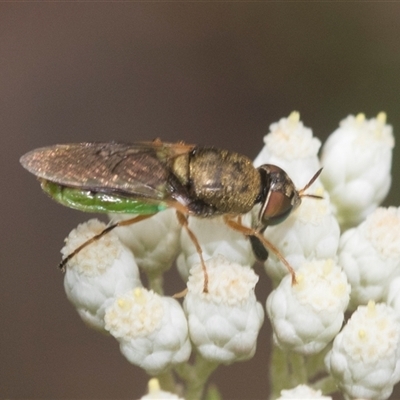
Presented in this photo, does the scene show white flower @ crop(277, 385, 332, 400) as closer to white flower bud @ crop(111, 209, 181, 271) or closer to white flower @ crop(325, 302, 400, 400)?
white flower @ crop(325, 302, 400, 400)

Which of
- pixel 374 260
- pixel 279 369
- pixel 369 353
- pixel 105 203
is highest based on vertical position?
pixel 105 203

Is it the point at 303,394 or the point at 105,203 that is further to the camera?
the point at 105,203

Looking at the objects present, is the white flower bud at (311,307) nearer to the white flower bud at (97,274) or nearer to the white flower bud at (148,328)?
the white flower bud at (148,328)

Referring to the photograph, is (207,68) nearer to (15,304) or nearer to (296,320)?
(15,304)

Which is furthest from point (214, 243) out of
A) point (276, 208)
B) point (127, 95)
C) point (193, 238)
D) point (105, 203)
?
point (127, 95)

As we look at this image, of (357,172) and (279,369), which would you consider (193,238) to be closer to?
(279,369)

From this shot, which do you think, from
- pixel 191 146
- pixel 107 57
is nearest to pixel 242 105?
pixel 107 57
